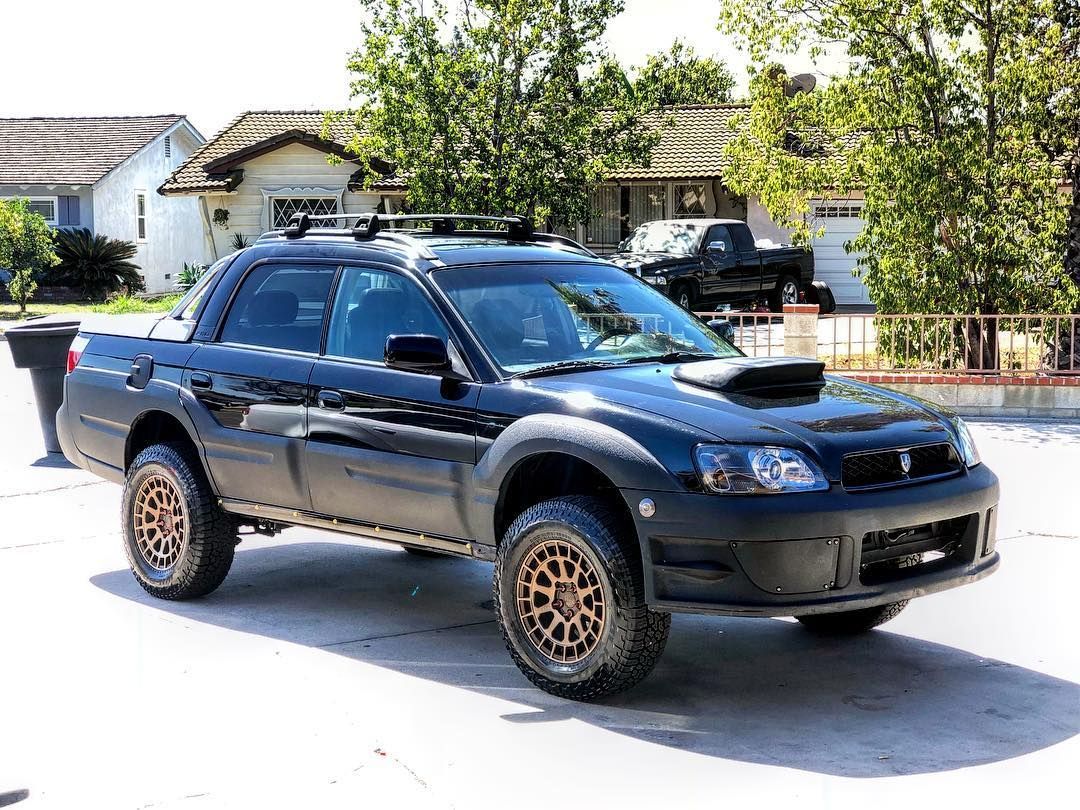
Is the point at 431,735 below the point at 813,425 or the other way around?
below

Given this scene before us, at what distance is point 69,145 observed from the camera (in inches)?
1802

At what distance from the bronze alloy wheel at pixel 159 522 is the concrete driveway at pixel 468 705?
272 millimetres

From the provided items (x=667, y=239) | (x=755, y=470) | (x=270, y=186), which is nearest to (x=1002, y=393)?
(x=667, y=239)

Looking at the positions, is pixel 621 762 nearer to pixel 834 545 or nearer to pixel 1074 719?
pixel 834 545

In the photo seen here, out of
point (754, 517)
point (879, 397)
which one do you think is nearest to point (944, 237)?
point (879, 397)

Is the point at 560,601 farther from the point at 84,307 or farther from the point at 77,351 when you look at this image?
the point at 84,307

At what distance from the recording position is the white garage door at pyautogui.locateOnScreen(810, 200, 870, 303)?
32906 mm

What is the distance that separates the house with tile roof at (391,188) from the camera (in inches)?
1304

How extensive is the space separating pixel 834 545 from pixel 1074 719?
1.21 meters

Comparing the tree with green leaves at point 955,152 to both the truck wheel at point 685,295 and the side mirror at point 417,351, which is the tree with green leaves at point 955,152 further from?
the side mirror at point 417,351

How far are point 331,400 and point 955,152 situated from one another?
12.2 meters

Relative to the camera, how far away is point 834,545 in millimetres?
5363

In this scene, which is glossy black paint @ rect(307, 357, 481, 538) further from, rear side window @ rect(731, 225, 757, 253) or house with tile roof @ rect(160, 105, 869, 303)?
house with tile roof @ rect(160, 105, 869, 303)

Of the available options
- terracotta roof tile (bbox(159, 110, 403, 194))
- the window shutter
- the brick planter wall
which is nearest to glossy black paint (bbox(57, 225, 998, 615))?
the brick planter wall
